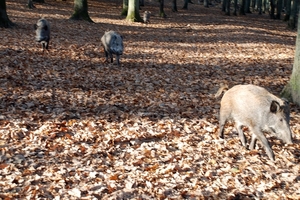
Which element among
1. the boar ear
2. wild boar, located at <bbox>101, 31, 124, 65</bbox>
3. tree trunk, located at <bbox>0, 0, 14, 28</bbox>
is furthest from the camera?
tree trunk, located at <bbox>0, 0, 14, 28</bbox>

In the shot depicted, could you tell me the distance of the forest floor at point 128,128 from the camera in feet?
18.6

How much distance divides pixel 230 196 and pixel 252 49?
1443cm

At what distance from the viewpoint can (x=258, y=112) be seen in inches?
250

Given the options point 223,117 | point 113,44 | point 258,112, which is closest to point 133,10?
point 113,44

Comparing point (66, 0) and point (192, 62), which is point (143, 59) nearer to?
point (192, 62)

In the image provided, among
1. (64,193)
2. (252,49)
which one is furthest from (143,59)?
(64,193)

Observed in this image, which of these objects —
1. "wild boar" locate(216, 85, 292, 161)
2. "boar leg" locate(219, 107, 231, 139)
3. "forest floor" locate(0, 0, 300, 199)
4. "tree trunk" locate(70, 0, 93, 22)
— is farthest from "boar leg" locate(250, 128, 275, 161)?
"tree trunk" locate(70, 0, 93, 22)

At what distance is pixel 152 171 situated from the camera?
6.11 metres

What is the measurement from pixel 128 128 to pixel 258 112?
3.04 meters

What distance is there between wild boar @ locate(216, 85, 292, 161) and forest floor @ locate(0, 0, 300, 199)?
61cm

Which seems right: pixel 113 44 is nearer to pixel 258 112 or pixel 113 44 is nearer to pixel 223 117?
pixel 223 117

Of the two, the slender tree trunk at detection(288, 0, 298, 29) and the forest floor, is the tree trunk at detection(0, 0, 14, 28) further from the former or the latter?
the slender tree trunk at detection(288, 0, 298, 29)

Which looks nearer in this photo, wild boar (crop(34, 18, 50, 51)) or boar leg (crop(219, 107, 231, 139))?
boar leg (crop(219, 107, 231, 139))

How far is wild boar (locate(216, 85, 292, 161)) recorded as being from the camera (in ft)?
20.1
